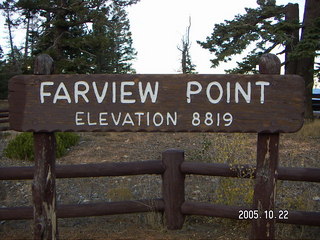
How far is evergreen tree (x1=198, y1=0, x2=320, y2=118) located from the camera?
12.8m

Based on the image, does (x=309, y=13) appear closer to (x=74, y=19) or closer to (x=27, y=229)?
(x=27, y=229)

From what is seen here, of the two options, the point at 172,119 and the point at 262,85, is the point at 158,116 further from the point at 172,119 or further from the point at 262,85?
the point at 262,85

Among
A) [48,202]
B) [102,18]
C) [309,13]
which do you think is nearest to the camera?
[48,202]

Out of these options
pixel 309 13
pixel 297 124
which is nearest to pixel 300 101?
pixel 297 124

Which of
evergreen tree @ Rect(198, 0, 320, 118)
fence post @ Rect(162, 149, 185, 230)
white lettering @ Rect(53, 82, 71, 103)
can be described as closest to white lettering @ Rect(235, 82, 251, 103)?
white lettering @ Rect(53, 82, 71, 103)

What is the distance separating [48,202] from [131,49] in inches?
1990

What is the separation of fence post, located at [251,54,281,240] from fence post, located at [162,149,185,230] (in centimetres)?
169

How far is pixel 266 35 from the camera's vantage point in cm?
1303

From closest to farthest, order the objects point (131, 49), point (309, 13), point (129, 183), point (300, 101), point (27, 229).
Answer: point (300, 101) < point (27, 229) < point (129, 183) < point (309, 13) < point (131, 49)

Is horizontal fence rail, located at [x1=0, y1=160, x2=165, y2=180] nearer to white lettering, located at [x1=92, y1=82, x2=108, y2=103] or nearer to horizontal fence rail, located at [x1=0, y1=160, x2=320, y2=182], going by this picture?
horizontal fence rail, located at [x1=0, y1=160, x2=320, y2=182]

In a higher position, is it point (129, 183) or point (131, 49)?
point (131, 49)

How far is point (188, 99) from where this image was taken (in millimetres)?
2795

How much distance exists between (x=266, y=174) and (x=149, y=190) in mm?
3565

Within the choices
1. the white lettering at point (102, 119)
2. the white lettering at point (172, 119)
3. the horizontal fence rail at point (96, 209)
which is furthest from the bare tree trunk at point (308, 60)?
the white lettering at point (102, 119)
